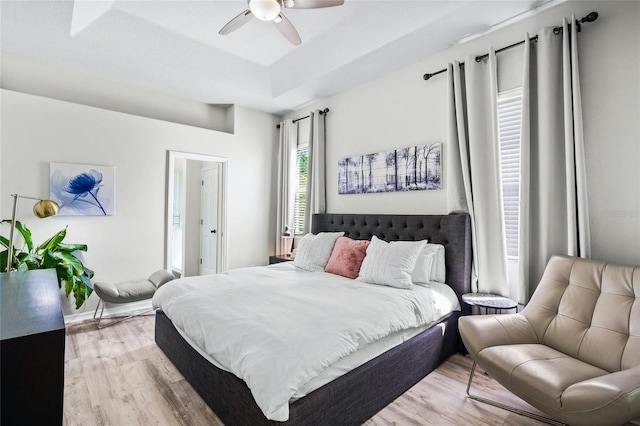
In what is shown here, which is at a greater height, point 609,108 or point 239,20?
point 239,20

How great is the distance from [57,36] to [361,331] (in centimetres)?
398

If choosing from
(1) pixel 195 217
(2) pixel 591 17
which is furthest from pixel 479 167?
(1) pixel 195 217

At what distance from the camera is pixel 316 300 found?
7.23 feet

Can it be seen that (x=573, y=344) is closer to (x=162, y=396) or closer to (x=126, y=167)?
(x=162, y=396)

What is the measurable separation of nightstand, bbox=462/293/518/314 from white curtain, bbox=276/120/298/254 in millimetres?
2904

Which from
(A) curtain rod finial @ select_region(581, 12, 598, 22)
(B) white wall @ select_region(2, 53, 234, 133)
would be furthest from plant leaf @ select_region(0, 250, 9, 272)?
(A) curtain rod finial @ select_region(581, 12, 598, 22)

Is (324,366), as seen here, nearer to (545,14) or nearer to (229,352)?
(229,352)

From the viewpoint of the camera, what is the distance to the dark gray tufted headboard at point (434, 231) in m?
2.83

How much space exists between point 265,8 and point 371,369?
249 cm

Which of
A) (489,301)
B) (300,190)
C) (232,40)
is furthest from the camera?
(300,190)

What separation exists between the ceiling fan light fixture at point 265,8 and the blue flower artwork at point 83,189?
2755 mm

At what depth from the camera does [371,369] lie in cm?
184

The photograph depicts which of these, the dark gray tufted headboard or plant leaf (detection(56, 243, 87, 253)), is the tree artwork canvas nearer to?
the dark gray tufted headboard

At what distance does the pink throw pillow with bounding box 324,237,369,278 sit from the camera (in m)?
3.06
